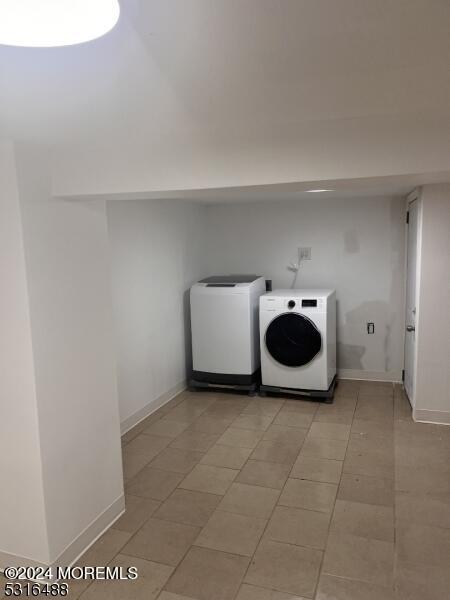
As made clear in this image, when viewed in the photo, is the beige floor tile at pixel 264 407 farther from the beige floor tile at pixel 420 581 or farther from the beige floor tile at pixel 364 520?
the beige floor tile at pixel 420 581

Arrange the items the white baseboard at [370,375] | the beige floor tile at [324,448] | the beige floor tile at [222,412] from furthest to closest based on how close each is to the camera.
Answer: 1. the white baseboard at [370,375]
2. the beige floor tile at [222,412]
3. the beige floor tile at [324,448]

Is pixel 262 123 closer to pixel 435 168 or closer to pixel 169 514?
pixel 435 168

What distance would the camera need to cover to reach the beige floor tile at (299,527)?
230 cm

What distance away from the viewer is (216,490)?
2789mm

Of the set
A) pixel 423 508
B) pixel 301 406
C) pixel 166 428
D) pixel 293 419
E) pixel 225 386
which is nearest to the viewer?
pixel 423 508

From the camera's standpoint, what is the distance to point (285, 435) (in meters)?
3.54

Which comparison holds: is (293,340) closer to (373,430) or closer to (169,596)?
(373,430)

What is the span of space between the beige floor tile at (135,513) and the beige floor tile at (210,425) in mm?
1010

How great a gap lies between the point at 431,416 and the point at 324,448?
3.19 feet

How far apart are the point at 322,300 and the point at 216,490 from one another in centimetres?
195

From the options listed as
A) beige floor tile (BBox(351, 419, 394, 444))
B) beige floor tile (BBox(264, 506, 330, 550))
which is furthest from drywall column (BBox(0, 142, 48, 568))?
beige floor tile (BBox(351, 419, 394, 444))

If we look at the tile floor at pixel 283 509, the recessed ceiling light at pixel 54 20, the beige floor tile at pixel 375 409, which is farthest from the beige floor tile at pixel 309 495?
the recessed ceiling light at pixel 54 20

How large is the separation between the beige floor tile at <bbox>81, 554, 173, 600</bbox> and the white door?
2.53 meters

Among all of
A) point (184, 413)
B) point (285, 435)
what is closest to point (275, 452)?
point (285, 435)
